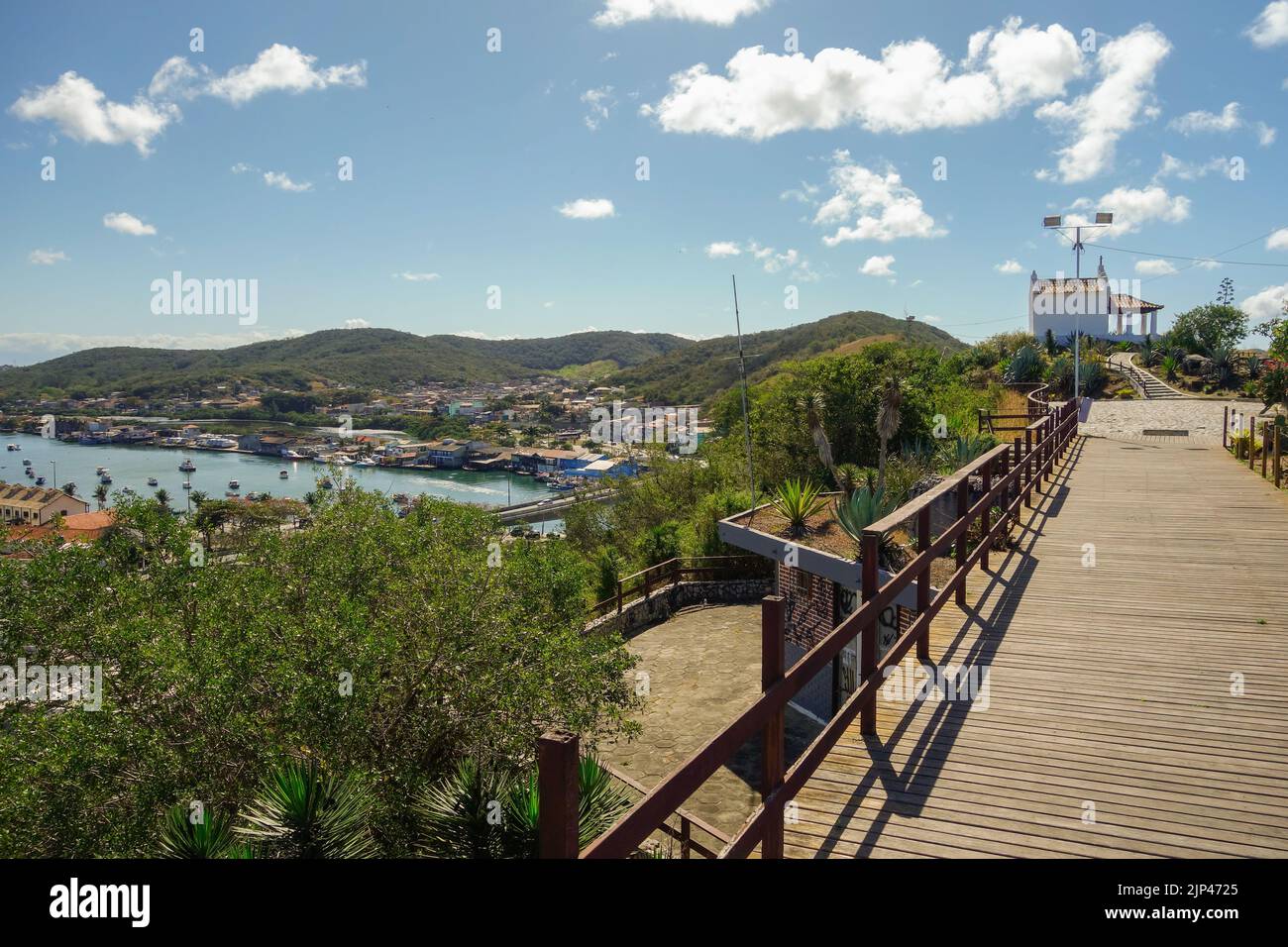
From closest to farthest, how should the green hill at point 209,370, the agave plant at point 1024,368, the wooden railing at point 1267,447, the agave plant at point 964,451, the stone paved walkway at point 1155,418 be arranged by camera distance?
the wooden railing at point 1267,447
the agave plant at point 964,451
the stone paved walkway at point 1155,418
the agave plant at point 1024,368
the green hill at point 209,370

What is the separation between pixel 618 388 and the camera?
151 m

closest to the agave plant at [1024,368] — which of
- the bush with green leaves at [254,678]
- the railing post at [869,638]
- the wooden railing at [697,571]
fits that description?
A: the wooden railing at [697,571]

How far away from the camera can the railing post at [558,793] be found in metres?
1.60

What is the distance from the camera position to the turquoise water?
3885 inches

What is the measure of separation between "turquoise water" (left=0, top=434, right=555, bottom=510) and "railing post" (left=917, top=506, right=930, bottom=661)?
87382 mm

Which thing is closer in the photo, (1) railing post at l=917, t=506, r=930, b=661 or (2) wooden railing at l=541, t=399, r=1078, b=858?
(2) wooden railing at l=541, t=399, r=1078, b=858

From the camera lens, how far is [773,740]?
2709mm

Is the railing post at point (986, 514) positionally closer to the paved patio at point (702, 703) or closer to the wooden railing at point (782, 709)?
the wooden railing at point (782, 709)

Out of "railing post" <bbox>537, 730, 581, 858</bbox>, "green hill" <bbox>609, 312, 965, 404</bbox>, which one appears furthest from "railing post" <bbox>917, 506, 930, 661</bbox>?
"green hill" <bbox>609, 312, 965, 404</bbox>

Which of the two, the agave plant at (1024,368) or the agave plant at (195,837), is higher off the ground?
the agave plant at (1024,368)

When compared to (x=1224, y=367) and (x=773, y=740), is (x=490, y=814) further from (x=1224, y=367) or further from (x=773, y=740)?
(x=1224, y=367)

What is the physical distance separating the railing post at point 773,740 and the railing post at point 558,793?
1.08 meters

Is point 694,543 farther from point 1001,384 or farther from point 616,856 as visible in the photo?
point 616,856

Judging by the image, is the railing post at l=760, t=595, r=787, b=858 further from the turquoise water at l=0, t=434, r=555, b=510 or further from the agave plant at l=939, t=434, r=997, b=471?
the turquoise water at l=0, t=434, r=555, b=510
